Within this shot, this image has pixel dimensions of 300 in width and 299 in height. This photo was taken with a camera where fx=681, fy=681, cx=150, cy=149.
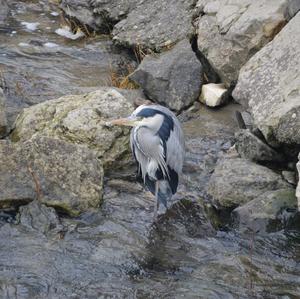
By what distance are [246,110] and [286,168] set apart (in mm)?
829

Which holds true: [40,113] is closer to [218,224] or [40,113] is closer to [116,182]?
[116,182]

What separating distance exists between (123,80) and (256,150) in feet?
7.55

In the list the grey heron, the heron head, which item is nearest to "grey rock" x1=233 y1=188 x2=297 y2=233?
the grey heron

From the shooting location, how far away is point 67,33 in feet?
29.2

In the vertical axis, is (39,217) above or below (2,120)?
below

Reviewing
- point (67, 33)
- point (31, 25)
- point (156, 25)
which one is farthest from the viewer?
point (31, 25)

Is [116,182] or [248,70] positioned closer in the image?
[116,182]

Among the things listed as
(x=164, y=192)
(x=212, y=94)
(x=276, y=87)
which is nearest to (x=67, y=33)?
(x=212, y=94)

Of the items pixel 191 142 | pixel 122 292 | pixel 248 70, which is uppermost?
pixel 248 70

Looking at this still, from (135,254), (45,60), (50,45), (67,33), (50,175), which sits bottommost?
(135,254)

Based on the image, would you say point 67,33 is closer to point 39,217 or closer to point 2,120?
point 2,120

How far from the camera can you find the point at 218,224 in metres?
5.22

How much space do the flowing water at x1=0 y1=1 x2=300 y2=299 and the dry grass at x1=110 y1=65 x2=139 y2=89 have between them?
1.36 meters

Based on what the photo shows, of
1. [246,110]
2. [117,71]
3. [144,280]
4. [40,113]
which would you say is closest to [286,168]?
[246,110]
